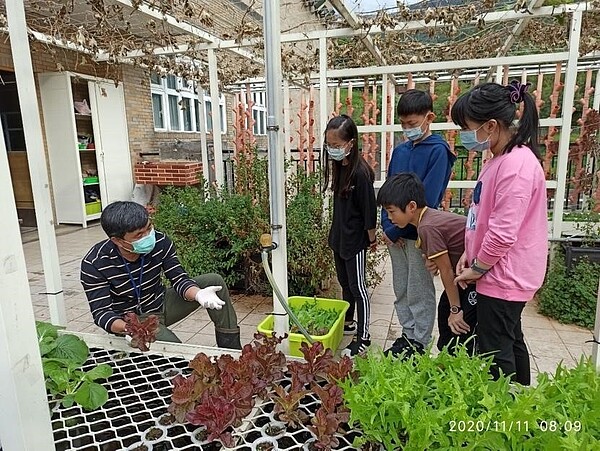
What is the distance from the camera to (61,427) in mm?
996

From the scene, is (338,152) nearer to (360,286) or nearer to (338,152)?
(338,152)

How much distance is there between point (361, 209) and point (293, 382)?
1.34m

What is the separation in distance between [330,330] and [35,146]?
1525 mm

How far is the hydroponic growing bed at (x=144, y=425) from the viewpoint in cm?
93

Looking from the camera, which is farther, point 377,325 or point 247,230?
point 247,230

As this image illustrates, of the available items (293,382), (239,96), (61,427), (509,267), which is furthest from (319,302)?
(239,96)

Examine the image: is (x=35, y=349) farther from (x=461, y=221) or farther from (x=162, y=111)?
(x=162, y=111)

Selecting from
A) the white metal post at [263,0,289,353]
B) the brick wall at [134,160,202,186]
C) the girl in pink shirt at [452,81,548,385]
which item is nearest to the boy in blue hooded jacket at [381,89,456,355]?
the girl in pink shirt at [452,81,548,385]

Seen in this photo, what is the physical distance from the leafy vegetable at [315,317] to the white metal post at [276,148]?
85cm

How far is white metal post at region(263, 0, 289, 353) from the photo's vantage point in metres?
1.18

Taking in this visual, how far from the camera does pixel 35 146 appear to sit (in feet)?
4.70

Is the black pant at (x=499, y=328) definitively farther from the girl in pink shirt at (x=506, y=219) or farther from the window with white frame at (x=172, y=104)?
the window with white frame at (x=172, y=104)

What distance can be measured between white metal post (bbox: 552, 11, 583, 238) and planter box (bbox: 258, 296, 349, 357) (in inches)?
75.3

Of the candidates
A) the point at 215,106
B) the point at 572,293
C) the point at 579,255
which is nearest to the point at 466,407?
the point at 572,293
